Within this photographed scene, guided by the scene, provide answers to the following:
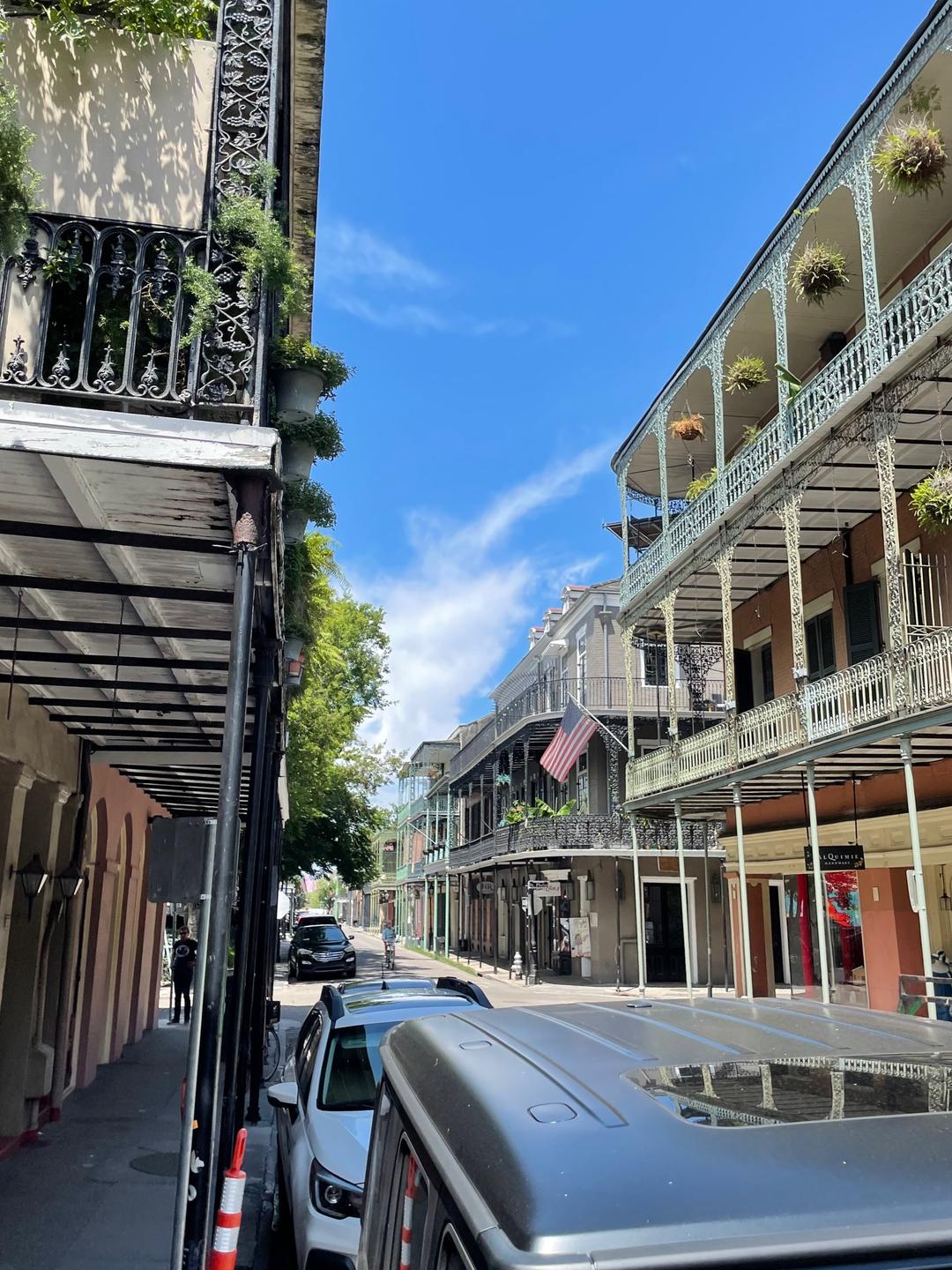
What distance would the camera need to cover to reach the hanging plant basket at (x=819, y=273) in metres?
15.5

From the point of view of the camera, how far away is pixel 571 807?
110 ft

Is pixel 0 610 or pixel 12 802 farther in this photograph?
pixel 12 802

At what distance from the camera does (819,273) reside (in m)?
15.5

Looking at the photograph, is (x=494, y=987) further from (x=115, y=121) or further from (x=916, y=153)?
(x=115, y=121)

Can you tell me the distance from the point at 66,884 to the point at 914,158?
1294 cm

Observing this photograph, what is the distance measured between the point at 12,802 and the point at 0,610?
9.77ft

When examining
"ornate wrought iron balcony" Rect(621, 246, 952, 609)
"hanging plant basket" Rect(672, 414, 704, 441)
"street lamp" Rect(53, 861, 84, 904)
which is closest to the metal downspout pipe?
"street lamp" Rect(53, 861, 84, 904)

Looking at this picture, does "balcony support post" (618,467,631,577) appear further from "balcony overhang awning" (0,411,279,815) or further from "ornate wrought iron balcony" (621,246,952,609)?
"balcony overhang awning" (0,411,279,815)

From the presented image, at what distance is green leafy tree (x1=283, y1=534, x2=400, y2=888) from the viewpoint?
29047mm

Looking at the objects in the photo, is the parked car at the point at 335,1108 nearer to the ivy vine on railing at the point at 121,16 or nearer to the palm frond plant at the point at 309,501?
the palm frond plant at the point at 309,501

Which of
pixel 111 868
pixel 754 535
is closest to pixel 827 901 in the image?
pixel 754 535

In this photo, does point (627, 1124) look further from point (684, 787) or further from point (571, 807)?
point (571, 807)

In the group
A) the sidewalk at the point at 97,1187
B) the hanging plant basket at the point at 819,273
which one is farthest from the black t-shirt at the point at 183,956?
the hanging plant basket at the point at 819,273

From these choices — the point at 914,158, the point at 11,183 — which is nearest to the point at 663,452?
the point at 914,158
